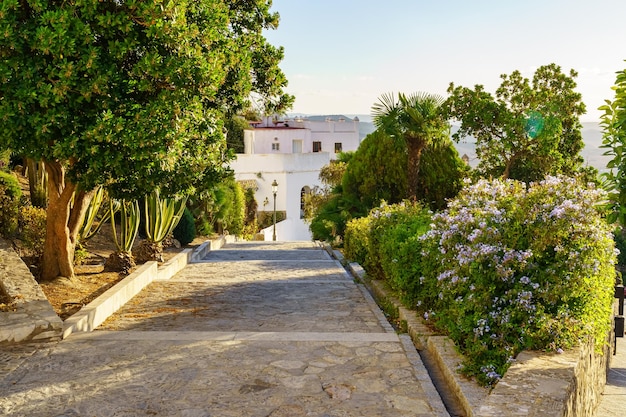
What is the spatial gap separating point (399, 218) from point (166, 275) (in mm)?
4733

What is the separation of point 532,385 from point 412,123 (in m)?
16.5

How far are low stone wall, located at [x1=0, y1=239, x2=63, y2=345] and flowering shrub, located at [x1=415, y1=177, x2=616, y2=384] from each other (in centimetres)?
391

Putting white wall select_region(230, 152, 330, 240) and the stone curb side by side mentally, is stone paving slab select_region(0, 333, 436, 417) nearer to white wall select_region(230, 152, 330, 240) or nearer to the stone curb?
the stone curb

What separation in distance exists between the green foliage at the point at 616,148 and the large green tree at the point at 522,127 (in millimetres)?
21297

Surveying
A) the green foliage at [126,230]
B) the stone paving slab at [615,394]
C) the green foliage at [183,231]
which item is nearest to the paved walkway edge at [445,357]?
the stone paving slab at [615,394]

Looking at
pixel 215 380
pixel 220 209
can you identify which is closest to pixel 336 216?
pixel 220 209

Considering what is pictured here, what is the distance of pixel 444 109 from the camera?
26.2 m

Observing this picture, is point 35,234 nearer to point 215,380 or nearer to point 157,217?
point 157,217

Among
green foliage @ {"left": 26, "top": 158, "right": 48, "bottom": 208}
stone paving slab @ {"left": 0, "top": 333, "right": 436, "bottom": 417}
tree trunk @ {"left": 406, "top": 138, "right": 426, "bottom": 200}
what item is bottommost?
stone paving slab @ {"left": 0, "top": 333, "right": 436, "bottom": 417}

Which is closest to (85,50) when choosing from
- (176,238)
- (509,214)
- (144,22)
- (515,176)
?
(144,22)

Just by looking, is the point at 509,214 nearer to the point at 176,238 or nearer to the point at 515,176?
the point at 176,238

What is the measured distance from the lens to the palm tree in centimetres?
2055

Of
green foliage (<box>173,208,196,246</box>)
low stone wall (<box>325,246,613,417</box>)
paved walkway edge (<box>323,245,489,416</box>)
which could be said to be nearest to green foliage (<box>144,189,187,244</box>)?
green foliage (<box>173,208,196,246</box>)

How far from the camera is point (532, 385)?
15.2 feet
